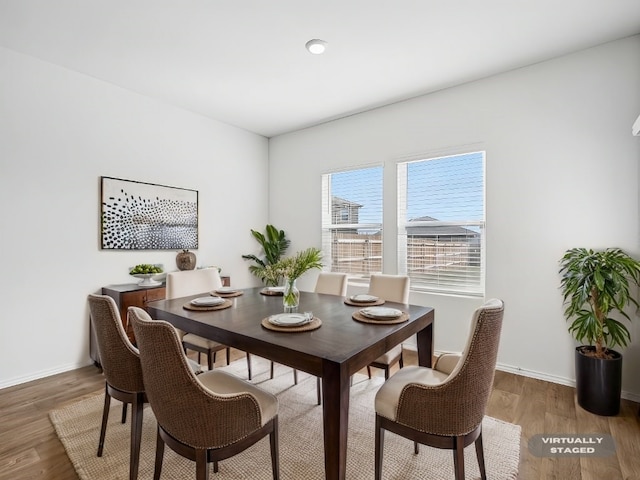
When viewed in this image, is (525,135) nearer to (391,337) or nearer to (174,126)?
(391,337)

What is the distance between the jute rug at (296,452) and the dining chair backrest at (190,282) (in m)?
0.92

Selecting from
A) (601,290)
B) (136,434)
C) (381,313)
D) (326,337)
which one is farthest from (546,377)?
(136,434)

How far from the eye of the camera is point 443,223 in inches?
140

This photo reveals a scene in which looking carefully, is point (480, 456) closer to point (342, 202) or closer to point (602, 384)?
point (602, 384)

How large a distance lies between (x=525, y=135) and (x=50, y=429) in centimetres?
437

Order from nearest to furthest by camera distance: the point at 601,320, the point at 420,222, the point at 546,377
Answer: the point at 601,320 → the point at 546,377 → the point at 420,222

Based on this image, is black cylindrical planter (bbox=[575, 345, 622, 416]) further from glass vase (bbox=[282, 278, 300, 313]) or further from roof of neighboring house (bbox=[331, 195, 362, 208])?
roof of neighboring house (bbox=[331, 195, 362, 208])

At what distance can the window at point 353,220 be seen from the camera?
4074mm

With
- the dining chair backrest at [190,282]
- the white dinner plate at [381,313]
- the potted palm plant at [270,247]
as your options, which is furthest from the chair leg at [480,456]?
the potted palm plant at [270,247]

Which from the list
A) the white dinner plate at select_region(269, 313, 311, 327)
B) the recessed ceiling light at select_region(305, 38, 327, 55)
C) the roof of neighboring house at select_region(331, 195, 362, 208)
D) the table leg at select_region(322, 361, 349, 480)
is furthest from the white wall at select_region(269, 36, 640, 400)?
the table leg at select_region(322, 361, 349, 480)

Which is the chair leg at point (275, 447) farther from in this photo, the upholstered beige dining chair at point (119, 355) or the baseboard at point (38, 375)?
the baseboard at point (38, 375)

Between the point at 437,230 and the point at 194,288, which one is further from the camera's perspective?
the point at 437,230

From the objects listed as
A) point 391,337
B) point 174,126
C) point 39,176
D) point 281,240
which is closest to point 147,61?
point 174,126

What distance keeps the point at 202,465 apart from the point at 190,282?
188 centimetres
